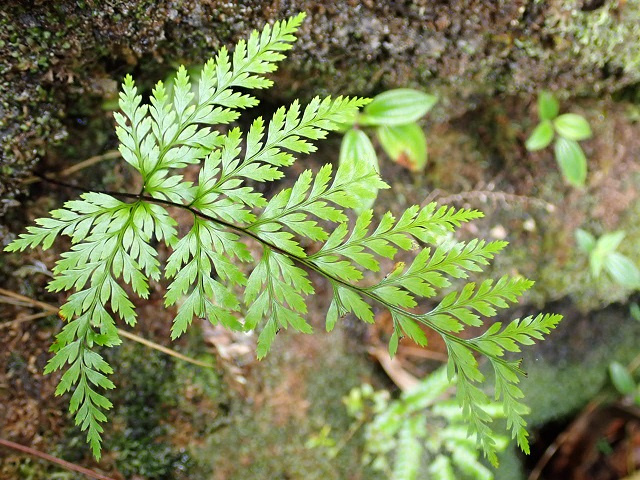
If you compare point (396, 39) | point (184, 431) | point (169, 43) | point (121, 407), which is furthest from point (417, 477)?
point (169, 43)

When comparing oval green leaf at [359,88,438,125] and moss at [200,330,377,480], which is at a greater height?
oval green leaf at [359,88,438,125]

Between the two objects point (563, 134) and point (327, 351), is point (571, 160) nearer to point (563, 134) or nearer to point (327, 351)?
point (563, 134)

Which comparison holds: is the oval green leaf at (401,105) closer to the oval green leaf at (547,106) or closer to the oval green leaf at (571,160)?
the oval green leaf at (547,106)

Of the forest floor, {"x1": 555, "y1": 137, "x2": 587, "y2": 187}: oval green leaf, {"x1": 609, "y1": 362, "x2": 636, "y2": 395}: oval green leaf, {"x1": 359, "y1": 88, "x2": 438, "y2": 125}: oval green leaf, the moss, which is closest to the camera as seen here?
the forest floor

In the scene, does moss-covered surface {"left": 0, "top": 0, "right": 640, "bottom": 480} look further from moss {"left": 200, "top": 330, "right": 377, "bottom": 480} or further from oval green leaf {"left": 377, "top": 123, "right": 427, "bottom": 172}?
oval green leaf {"left": 377, "top": 123, "right": 427, "bottom": 172}

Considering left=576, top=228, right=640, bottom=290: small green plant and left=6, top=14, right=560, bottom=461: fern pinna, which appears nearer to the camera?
left=6, top=14, right=560, bottom=461: fern pinna

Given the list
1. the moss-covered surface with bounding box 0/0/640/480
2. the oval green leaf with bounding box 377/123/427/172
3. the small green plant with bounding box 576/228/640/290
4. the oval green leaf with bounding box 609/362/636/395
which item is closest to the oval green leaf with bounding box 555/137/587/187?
the moss-covered surface with bounding box 0/0/640/480
